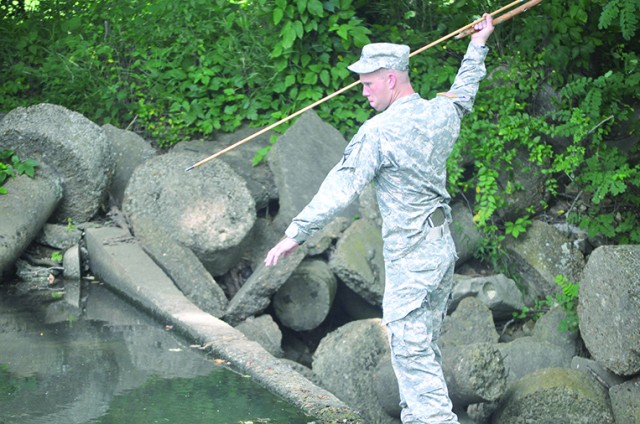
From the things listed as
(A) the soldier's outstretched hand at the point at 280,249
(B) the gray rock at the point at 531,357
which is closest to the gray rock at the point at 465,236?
(B) the gray rock at the point at 531,357

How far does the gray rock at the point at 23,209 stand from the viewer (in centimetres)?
775

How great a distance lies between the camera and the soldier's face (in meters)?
4.75

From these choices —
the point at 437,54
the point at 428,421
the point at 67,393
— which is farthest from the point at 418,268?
the point at 437,54

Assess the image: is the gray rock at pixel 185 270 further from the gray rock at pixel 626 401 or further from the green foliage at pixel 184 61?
the gray rock at pixel 626 401

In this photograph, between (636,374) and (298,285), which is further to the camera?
(298,285)

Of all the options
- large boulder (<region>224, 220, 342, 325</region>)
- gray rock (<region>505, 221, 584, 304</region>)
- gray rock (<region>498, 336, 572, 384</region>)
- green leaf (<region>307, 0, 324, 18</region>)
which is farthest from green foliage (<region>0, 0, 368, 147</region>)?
gray rock (<region>498, 336, 572, 384</region>)

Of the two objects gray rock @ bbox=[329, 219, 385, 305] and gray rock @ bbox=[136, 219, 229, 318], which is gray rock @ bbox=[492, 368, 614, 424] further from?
gray rock @ bbox=[136, 219, 229, 318]

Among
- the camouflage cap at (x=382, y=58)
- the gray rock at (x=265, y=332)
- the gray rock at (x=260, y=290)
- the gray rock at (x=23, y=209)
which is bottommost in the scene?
the gray rock at (x=265, y=332)

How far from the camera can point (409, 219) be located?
466cm

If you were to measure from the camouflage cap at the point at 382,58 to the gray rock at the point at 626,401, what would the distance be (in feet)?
9.47

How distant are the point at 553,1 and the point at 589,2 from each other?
1.46ft

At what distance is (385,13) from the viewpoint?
1055 centimetres

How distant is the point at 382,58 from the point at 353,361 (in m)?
2.91

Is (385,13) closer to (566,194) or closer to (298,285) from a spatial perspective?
(566,194)
